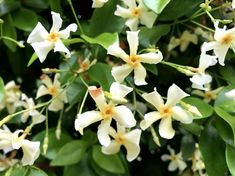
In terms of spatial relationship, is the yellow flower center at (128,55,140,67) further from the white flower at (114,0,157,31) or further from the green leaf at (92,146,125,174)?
the green leaf at (92,146,125,174)

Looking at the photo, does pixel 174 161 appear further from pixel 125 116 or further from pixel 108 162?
pixel 125 116

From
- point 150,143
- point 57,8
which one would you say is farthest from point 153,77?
point 57,8

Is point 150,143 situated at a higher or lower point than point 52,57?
lower

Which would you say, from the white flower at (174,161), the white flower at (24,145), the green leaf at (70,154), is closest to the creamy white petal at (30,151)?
the white flower at (24,145)

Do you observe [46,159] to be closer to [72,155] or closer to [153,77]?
[72,155]

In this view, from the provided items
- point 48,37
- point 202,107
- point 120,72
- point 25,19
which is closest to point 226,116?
point 202,107

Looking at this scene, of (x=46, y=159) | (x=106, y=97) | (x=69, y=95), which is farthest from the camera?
(x=46, y=159)
